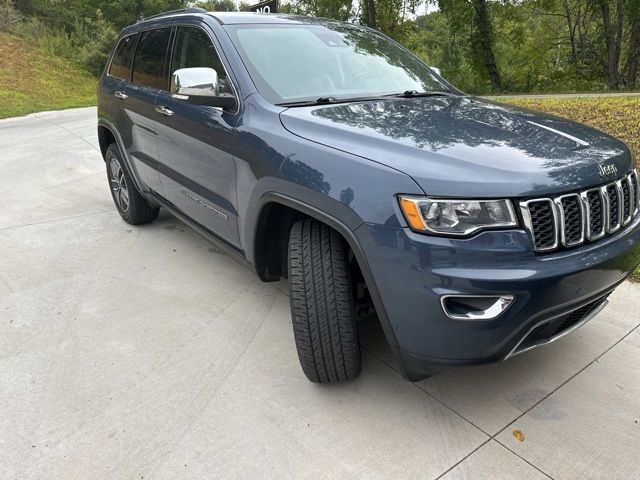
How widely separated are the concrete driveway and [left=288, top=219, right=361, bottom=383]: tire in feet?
0.86

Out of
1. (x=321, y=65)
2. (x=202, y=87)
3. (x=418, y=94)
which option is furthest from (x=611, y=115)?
(x=202, y=87)

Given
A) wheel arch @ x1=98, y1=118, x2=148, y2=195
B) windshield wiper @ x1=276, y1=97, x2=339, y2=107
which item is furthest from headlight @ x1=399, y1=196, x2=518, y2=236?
wheel arch @ x1=98, y1=118, x2=148, y2=195

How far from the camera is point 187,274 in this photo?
12.4ft

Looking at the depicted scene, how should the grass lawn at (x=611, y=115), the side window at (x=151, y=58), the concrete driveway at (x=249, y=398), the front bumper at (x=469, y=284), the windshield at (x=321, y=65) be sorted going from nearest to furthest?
the front bumper at (x=469, y=284)
the concrete driveway at (x=249, y=398)
the windshield at (x=321, y=65)
the side window at (x=151, y=58)
the grass lawn at (x=611, y=115)

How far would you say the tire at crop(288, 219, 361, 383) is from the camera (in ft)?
7.22

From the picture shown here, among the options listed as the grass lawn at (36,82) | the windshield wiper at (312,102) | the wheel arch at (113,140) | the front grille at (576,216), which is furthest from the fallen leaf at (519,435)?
the grass lawn at (36,82)

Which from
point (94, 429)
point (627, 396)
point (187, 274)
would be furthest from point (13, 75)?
point (627, 396)

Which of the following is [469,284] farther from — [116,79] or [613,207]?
[116,79]

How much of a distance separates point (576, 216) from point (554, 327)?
454 millimetres

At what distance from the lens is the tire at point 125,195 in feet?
15.0

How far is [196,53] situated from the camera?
10.5 feet

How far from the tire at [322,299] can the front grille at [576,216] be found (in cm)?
79

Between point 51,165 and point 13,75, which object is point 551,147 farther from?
point 13,75

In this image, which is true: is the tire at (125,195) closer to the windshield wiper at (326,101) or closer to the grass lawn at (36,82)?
the windshield wiper at (326,101)
